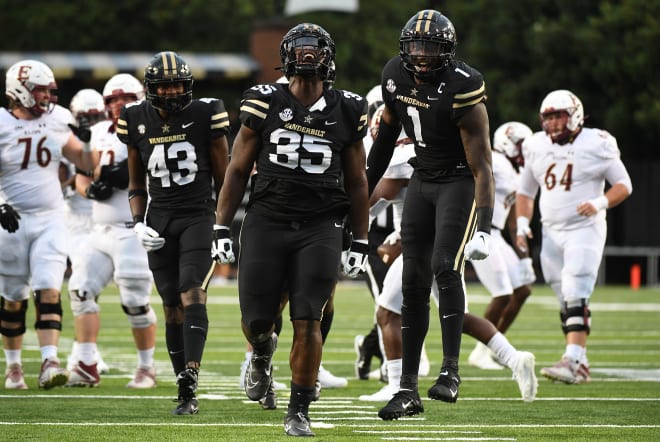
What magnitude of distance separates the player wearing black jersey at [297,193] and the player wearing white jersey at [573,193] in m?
4.14

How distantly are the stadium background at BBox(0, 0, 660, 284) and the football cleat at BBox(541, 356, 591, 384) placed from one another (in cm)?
1676

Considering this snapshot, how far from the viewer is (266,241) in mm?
7582

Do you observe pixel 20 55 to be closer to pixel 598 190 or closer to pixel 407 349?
pixel 598 190

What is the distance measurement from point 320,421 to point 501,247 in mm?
4865

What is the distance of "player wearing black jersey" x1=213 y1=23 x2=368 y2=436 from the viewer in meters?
7.51

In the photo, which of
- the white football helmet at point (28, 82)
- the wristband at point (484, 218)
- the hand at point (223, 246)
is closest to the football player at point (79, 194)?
the white football helmet at point (28, 82)

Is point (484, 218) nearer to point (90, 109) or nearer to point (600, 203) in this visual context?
point (600, 203)

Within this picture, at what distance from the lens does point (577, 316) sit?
11.4 metres

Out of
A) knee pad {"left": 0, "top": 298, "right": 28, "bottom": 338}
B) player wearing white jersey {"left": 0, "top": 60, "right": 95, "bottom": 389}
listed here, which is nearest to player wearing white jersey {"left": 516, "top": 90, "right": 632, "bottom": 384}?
player wearing white jersey {"left": 0, "top": 60, "right": 95, "bottom": 389}

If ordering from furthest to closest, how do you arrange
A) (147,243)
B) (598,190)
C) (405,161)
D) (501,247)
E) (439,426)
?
(501,247) < (598,190) < (405,161) < (147,243) < (439,426)

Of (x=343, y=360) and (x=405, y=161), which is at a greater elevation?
(x=405, y=161)

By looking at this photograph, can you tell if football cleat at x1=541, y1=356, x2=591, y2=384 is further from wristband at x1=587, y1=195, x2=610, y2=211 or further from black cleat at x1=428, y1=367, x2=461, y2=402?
black cleat at x1=428, y1=367, x2=461, y2=402

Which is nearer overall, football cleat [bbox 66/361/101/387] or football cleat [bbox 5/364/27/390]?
football cleat [bbox 5/364/27/390]

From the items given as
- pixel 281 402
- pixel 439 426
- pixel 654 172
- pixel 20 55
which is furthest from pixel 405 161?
pixel 20 55
